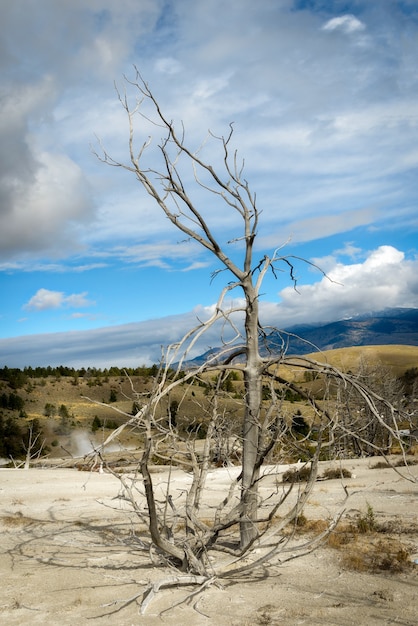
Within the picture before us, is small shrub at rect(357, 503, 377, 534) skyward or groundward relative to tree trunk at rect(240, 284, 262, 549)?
groundward

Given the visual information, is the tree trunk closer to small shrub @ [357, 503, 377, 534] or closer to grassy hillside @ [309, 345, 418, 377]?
small shrub @ [357, 503, 377, 534]

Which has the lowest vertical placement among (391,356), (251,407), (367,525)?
(391,356)

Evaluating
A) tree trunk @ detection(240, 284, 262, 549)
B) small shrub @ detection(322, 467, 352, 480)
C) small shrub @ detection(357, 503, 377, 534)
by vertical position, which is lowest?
small shrub @ detection(322, 467, 352, 480)

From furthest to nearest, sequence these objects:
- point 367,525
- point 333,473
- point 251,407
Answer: point 333,473 < point 367,525 < point 251,407

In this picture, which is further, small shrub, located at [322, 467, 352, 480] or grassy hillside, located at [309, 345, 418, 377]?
grassy hillside, located at [309, 345, 418, 377]

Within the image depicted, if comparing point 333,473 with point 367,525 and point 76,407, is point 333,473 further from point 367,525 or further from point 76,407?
point 76,407

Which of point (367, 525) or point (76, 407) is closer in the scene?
point (367, 525)

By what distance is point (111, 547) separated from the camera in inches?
417

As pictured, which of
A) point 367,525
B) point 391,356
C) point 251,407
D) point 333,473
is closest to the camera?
point 251,407

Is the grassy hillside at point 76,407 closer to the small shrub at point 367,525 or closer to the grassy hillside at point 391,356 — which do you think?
the small shrub at point 367,525

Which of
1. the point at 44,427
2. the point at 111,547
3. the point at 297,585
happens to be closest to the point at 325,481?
the point at 111,547

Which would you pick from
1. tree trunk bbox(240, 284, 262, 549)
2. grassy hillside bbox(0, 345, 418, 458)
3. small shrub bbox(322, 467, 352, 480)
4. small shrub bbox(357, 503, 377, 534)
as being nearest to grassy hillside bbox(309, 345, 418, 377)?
grassy hillside bbox(0, 345, 418, 458)

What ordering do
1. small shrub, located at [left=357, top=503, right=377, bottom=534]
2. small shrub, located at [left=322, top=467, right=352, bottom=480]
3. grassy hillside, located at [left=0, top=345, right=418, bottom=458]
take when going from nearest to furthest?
1. small shrub, located at [left=357, top=503, right=377, bottom=534]
2. small shrub, located at [left=322, top=467, right=352, bottom=480]
3. grassy hillside, located at [left=0, top=345, right=418, bottom=458]

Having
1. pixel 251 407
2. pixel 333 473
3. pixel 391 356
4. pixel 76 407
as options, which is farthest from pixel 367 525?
pixel 391 356
